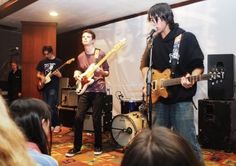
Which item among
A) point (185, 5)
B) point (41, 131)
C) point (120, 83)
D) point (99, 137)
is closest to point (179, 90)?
point (41, 131)

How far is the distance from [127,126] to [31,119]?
262 cm

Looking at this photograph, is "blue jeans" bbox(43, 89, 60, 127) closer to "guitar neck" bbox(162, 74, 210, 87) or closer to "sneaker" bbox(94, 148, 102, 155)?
"sneaker" bbox(94, 148, 102, 155)

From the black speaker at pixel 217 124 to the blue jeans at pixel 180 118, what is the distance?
5.42ft

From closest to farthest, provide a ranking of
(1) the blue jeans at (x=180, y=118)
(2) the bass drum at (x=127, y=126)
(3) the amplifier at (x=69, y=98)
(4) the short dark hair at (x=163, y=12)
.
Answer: (1) the blue jeans at (x=180, y=118), (4) the short dark hair at (x=163, y=12), (2) the bass drum at (x=127, y=126), (3) the amplifier at (x=69, y=98)

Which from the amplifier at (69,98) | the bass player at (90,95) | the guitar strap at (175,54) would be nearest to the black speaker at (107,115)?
the amplifier at (69,98)

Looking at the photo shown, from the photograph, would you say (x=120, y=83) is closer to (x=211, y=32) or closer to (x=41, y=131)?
(x=211, y=32)

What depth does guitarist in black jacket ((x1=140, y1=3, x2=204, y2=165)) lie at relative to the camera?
7.17ft

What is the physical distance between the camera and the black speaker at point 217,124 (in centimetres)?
367

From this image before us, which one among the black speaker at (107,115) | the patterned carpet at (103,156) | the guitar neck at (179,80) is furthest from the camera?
the black speaker at (107,115)

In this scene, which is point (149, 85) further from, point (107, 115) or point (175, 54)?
point (107, 115)

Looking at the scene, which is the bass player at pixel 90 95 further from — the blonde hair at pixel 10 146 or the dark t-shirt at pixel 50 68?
the blonde hair at pixel 10 146

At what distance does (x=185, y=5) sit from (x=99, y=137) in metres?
2.45

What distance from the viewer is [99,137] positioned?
363 centimetres

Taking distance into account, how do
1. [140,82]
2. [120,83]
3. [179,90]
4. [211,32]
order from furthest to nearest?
[120,83]
[140,82]
[211,32]
[179,90]
